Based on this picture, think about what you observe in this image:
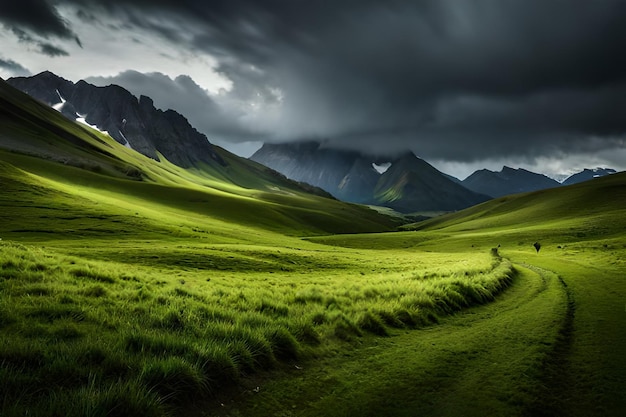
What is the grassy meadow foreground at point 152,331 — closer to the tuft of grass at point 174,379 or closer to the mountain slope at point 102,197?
the tuft of grass at point 174,379

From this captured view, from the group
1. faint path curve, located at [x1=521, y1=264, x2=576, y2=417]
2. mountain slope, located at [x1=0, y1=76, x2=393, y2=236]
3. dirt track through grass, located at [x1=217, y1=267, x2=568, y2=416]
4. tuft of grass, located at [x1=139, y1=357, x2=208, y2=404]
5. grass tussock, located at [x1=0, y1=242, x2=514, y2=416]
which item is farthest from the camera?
mountain slope, located at [x1=0, y1=76, x2=393, y2=236]

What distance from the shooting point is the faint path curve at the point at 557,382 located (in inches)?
302

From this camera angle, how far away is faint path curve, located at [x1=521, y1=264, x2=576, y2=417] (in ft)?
25.2

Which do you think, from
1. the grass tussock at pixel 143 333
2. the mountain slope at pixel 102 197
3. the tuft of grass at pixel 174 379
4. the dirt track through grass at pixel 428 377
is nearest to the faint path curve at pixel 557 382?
the dirt track through grass at pixel 428 377

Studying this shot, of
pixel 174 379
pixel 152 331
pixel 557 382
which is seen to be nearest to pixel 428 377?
pixel 557 382

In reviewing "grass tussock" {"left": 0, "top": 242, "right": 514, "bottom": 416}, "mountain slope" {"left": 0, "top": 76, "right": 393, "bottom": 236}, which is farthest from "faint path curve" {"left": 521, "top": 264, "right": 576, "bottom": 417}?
"mountain slope" {"left": 0, "top": 76, "right": 393, "bottom": 236}

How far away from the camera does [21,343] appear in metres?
7.20

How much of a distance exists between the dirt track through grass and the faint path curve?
15 centimetres

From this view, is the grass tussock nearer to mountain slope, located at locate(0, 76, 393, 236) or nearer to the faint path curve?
the faint path curve

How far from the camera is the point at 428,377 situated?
29.5 feet

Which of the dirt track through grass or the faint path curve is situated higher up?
the faint path curve

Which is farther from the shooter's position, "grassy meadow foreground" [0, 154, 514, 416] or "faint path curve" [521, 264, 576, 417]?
"faint path curve" [521, 264, 576, 417]

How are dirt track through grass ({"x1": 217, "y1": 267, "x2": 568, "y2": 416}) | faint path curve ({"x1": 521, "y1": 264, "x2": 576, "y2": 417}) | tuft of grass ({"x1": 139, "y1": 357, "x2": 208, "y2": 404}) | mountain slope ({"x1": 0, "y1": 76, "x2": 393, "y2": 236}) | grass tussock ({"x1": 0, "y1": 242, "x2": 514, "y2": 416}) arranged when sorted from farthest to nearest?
mountain slope ({"x1": 0, "y1": 76, "x2": 393, "y2": 236})
faint path curve ({"x1": 521, "y1": 264, "x2": 576, "y2": 417})
dirt track through grass ({"x1": 217, "y1": 267, "x2": 568, "y2": 416})
tuft of grass ({"x1": 139, "y1": 357, "x2": 208, "y2": 404})
grass tussock ({"x1": 0, "y1": 242, "x2": 514, "y2": 416})

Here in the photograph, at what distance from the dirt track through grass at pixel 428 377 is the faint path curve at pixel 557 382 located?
Answer: 0.51 ft
